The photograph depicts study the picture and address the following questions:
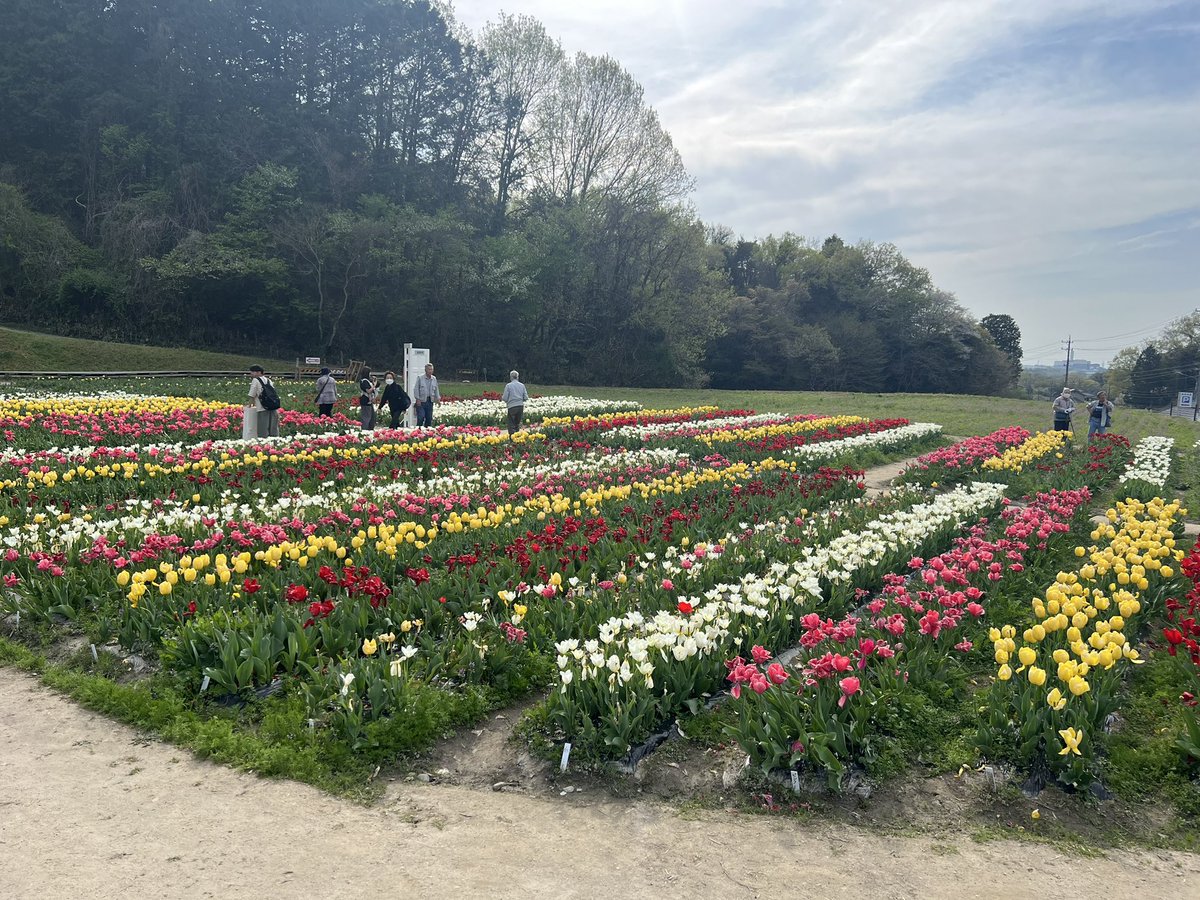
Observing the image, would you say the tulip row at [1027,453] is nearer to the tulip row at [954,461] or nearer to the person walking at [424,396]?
the tulip row at [954,461]

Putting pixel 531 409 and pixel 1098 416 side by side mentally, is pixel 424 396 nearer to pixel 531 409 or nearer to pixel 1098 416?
pixel 531 409

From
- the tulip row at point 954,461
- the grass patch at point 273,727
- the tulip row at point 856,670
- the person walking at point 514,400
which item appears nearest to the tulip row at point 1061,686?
the tulip row at point 856,670

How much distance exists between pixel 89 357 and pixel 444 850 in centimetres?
3646

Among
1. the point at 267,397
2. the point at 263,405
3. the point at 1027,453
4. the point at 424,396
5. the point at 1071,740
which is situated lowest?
the point at 1071,740

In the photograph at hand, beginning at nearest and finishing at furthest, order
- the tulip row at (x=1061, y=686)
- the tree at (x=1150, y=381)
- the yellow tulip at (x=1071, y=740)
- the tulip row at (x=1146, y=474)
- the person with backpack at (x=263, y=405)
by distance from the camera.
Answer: the yellow tulip at (x=1071, y=740)
the tulip row at (x=1061, y=686)
the tulip row at (x=1146, y=474)
the person with backpack at (x=263, y=405)
the tree at (x=1150, y=381)

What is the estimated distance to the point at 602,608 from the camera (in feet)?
18.9

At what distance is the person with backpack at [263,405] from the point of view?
14.8 m

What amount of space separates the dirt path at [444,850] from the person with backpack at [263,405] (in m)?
11.3

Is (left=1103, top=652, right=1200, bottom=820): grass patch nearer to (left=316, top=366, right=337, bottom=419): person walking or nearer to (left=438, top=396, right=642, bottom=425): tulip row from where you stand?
(left=316, top=366, right=337, bottom=419): person walking

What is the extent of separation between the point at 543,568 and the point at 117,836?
11.9 feet

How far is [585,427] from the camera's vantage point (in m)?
18.7

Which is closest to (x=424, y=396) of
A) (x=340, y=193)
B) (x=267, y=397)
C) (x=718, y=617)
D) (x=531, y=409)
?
(x=267, y=397)

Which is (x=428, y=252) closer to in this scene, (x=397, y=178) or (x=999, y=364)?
(x=397, y=178)

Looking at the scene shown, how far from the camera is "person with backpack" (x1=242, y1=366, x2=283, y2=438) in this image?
1478cm
